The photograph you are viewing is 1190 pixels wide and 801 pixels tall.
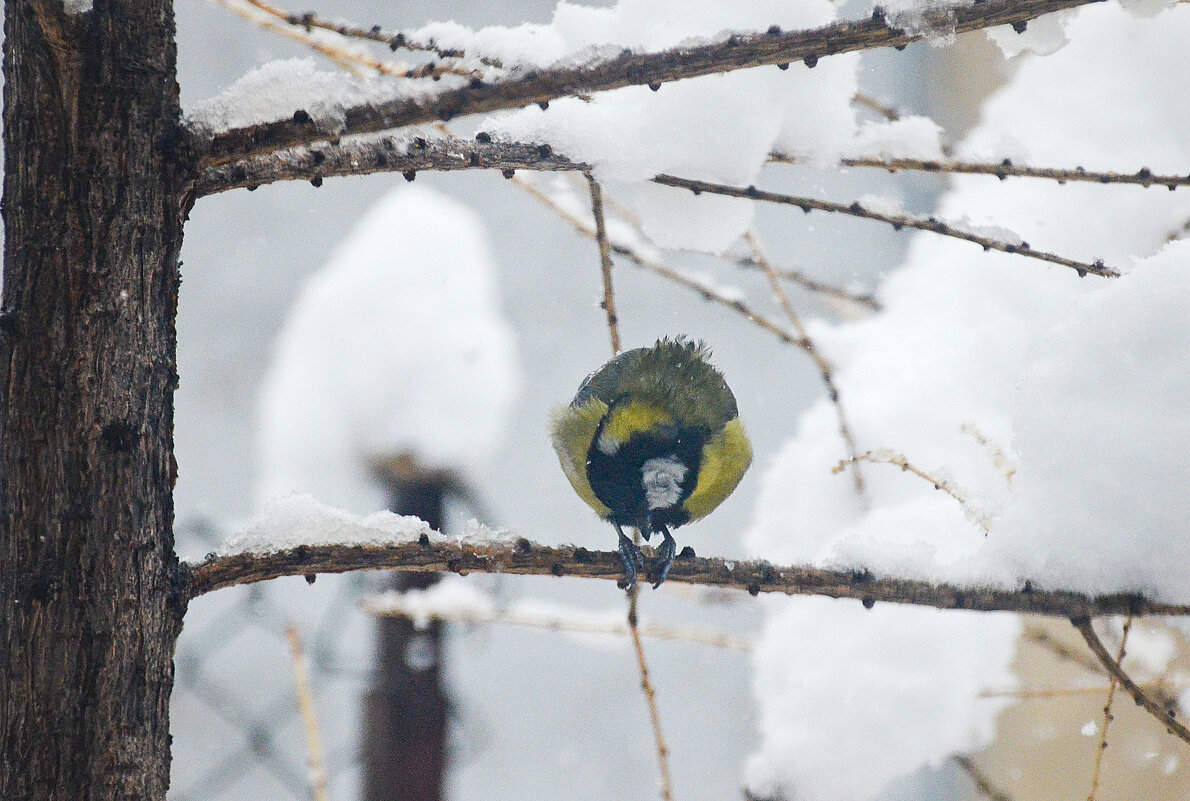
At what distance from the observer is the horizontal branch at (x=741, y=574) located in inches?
31.3

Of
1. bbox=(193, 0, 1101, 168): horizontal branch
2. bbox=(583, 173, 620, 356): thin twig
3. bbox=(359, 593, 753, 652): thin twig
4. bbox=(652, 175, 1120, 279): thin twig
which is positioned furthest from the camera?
bbox=(359, 593, 753, 652): thin twig

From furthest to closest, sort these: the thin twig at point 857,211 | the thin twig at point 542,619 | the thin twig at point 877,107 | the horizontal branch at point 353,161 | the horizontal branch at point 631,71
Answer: the thin twig at point 542,619, the thin twig at point 877,107, the thin twig at point 857,211, the horizontal branch at point 353,161, the horizontal branch at point 631,71

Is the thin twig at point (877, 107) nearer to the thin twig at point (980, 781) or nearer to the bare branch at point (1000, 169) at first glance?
the bare branch at point (1000, 169)

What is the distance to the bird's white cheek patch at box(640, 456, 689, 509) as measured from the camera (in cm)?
135

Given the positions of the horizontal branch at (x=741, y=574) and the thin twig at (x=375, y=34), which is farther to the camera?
the thin twig at (x=375, y=34)

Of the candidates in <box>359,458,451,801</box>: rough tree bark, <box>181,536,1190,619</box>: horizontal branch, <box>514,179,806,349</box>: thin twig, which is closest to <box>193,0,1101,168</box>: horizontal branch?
<box>181,536,1190,619</box>: horizontal branch

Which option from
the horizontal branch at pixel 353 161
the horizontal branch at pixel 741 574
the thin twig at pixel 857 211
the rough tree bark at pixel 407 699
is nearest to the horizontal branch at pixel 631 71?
the horizontal branch at pixel 353 161

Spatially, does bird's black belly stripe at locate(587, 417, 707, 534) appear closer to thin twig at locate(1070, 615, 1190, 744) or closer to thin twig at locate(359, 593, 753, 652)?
thin twig at locate(359, 593, 753, 652)

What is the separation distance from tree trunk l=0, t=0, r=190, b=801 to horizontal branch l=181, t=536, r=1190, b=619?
0.11 meters

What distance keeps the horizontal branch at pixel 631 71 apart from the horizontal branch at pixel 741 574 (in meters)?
0.35

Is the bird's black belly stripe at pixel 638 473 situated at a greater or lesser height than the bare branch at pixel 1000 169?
lesser

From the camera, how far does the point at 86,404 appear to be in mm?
705

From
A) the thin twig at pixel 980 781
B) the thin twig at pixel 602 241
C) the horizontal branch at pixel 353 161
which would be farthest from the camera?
the thin twig at pixel 980 781

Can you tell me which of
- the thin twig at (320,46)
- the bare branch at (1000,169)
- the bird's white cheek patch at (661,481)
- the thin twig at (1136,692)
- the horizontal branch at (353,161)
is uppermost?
the thin twig at (320,46)
